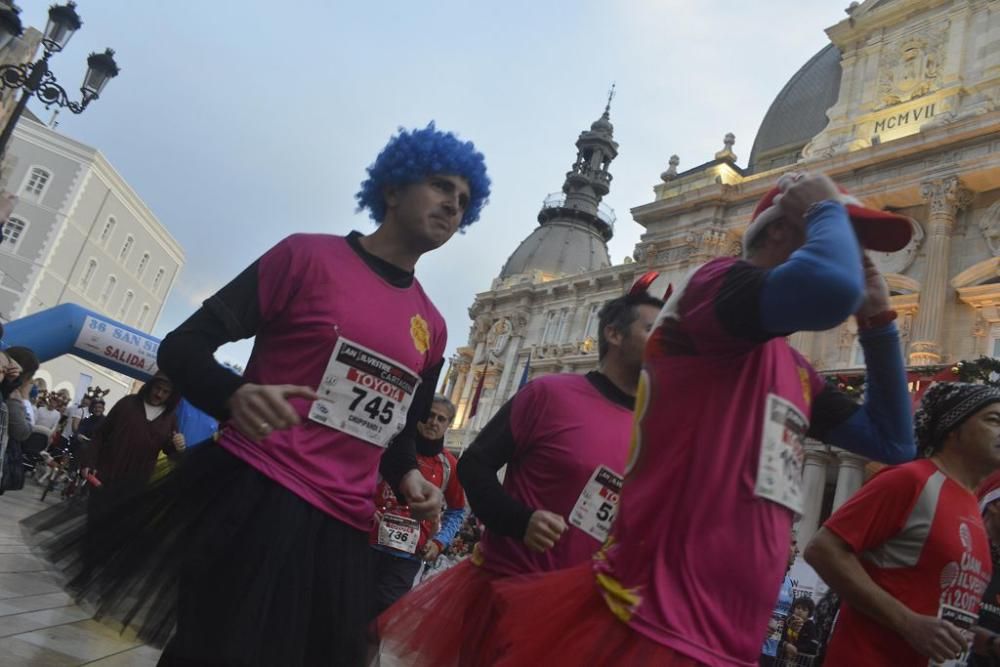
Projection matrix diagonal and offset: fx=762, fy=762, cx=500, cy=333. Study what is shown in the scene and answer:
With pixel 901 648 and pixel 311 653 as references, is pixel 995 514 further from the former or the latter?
pixel 311 653

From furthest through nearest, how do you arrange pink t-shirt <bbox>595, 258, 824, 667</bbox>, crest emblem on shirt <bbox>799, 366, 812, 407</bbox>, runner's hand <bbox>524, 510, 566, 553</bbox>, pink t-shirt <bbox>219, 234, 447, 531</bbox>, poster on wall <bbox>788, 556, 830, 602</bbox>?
poster on wall <bbox>788, 556, 830, 602</bbox> → runner's hand <bbox>524, 510, 566, 553</bbox> → pink t-shirt <bbox>219, 234, 447, 531</bbox> → crest emblem on shirt <bbox>799, 366, 812, 407</bbox> → pink t-shirt <bbox>595, 258, 824, 667</bbox>

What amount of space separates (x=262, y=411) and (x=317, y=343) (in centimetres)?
48

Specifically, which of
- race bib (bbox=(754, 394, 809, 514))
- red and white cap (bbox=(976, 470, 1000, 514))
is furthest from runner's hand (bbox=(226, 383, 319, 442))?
red and white cap (bbox=(976, 470, 1000, 514))

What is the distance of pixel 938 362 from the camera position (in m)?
17.1

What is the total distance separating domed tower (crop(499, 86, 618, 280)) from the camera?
144ft

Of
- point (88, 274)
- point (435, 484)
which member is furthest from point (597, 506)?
point (88, 274)

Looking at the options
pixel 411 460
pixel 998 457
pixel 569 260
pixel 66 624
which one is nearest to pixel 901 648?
pixel 998 457

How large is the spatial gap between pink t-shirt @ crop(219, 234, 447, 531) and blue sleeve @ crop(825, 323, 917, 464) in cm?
141

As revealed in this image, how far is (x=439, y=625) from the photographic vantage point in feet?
9.20

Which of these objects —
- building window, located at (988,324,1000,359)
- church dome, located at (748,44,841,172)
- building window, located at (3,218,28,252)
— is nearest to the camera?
building window, located at (988,324,1000,359)

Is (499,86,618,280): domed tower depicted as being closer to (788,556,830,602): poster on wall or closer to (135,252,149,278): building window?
(135,252,149,278): building window

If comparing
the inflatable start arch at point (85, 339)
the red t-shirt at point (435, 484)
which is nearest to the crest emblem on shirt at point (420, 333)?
the red t-shirt at point (435, 484)

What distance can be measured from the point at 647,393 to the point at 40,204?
46.9 m

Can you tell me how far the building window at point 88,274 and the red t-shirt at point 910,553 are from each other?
48.3 metres
